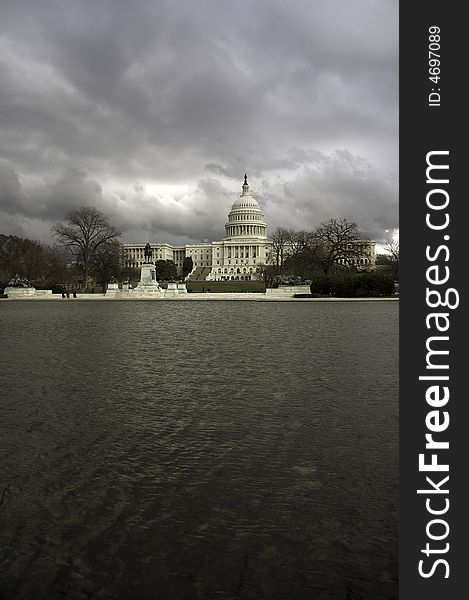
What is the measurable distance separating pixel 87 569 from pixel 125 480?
1657 mm

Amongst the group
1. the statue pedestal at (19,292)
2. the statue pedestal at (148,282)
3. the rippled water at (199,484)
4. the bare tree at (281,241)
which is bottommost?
the rippled water at (199,484)

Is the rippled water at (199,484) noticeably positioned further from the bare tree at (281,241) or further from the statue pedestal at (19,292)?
the bare tree at (281,241)

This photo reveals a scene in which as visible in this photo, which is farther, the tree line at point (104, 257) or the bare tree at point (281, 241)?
the bare tree at point (281, 241)

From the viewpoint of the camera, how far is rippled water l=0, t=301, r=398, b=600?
12.0ft

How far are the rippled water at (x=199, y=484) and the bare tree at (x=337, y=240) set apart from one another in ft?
211

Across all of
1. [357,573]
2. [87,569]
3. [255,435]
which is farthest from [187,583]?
[255,435]

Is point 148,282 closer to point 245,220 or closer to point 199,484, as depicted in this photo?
point 199,484

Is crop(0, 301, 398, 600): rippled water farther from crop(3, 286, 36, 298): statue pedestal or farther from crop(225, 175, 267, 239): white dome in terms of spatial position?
crop(225, 175, 267, 239): white dome

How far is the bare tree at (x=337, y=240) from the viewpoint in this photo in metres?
74.2

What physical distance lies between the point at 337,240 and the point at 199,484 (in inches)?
2829

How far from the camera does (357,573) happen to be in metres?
3.69

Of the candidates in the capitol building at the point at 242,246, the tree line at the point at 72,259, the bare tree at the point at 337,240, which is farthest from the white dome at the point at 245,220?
the bare tree at the point at 337,240

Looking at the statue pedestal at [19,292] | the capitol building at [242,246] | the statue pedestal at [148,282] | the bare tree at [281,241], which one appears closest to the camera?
the statue pedestal at [19,292]

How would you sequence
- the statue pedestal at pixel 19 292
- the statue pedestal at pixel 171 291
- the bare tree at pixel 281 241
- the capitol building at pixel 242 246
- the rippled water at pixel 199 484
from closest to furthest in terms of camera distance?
the rippled water at pixel 199 484, the statue pedestal at pixel 19 292, the statue pedestal at pixel 171 291, the bare tree at pixel 281 241, the capitol building at pixel 242 246
